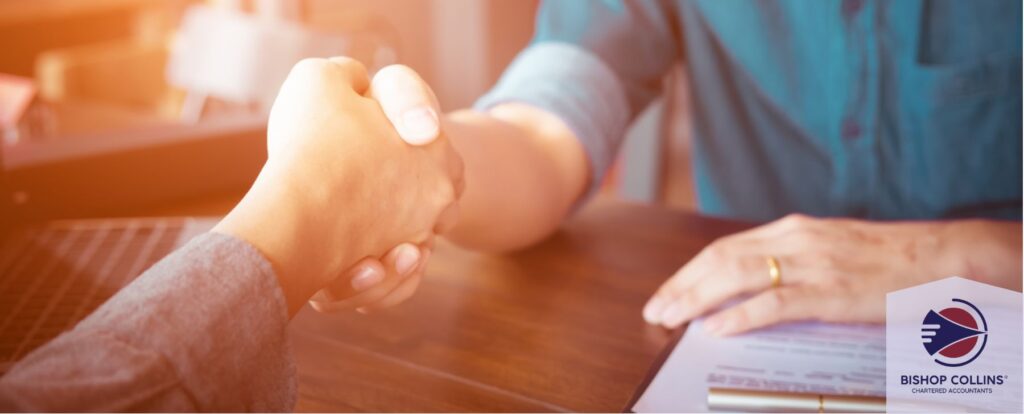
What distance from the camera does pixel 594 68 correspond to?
2.34ft

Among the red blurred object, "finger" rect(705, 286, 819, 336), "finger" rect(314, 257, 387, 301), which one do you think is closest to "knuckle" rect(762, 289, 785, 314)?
"finger" rect(705, 286, 819, 336)

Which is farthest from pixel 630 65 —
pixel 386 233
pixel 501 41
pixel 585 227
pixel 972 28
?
pixel 501 41

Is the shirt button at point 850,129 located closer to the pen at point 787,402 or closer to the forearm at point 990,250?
the forearm at point 990,250

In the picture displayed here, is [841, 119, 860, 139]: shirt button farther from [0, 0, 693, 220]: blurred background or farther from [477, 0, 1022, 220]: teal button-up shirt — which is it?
[0, 0, 693, 220]: blurred background

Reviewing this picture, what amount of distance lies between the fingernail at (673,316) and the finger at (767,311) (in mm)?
16

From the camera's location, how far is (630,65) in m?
0.77

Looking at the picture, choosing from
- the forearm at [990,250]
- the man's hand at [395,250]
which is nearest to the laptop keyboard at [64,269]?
the man's hand at [395,250]

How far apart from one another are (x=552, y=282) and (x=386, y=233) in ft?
0.54

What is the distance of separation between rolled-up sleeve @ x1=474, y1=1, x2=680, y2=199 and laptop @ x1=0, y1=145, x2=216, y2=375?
26 centimetres

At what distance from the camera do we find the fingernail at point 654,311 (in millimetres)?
488

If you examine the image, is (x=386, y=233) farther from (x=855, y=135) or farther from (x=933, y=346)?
(x=855, y=135)

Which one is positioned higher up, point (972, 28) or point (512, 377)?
point (972, 28)

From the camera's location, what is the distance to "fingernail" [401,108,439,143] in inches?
16.6

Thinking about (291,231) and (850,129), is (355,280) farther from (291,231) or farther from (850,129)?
(850,129)
